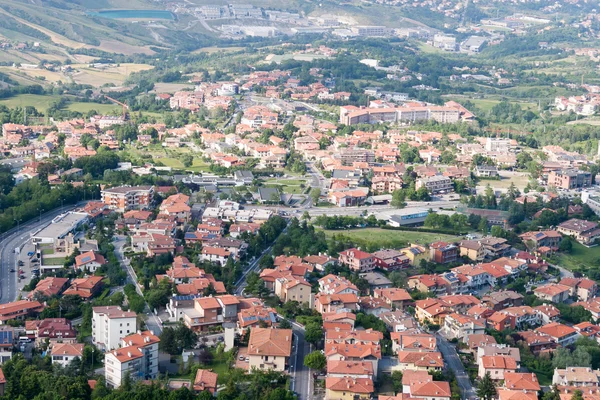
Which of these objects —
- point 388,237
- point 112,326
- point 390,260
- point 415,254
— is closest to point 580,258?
point 415,254

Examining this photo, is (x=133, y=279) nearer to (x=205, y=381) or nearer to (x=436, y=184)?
(x=205, y=381)

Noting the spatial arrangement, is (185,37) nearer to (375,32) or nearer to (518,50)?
(375,32)

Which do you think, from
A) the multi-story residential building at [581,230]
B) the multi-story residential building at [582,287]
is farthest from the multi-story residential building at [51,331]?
the multi-story residential building at [581,230]

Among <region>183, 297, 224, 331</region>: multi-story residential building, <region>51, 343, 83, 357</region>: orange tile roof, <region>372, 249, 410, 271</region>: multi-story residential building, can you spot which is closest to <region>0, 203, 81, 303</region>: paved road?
<region>51, 343, 83, 357</region>: orange tile roof

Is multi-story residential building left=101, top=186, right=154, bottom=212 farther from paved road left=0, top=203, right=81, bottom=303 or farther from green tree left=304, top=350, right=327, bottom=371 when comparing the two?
green tree left=304, top=350, right=327, bottom=371

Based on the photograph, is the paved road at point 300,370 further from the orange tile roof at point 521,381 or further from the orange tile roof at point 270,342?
the orange tile roof at point 521,381

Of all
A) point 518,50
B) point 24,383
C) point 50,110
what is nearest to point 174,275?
point 24,383
